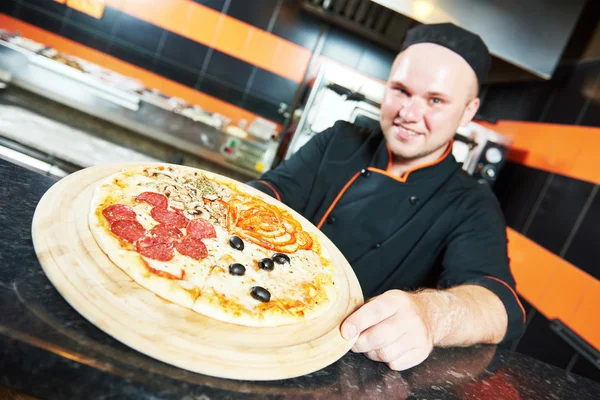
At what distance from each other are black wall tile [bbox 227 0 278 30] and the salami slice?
4.52 meters

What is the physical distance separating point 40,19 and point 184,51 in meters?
1.83

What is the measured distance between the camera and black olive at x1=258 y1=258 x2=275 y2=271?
3.50 ft

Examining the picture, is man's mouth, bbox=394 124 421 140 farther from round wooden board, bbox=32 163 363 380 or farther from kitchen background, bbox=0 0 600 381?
kitchen background, bbox=0 0 600 381

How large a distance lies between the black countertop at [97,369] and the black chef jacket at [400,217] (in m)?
0.80

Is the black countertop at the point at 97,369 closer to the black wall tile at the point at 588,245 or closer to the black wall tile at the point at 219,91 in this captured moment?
the black wall tile at the point at 588,245

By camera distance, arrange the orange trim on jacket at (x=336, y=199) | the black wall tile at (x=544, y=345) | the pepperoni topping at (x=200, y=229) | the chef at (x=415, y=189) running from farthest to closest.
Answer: the black wall tile at (x=544, y=345), the orange trim on jacket at (x=336, y=199), the chef at (x=415, y=189), the pepperoni topping at (x=200, y=229)

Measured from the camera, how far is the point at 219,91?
502cm

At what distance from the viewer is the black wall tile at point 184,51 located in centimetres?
495

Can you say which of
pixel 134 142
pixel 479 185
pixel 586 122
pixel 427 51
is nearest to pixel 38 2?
pixel 134 142

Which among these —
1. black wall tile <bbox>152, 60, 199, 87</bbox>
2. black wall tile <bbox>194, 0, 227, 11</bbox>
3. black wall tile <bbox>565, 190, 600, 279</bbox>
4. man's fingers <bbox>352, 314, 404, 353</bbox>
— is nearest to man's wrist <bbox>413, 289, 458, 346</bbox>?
man's fingers <bbox>352, 314, 404, 353</bbox>

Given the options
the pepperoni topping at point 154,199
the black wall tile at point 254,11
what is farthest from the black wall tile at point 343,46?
the pepperoni topping at point 154,199

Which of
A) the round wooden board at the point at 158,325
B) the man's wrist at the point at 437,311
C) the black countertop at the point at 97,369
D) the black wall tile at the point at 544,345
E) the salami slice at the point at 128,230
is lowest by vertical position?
the black wall tile at the point at 544,345

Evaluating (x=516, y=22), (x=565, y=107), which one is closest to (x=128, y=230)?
(x=516, y=22)

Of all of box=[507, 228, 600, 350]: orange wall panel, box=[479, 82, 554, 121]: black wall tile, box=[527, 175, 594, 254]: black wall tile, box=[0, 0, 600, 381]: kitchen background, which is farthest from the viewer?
box=[479, 82, 554, 121]: black wall tile
